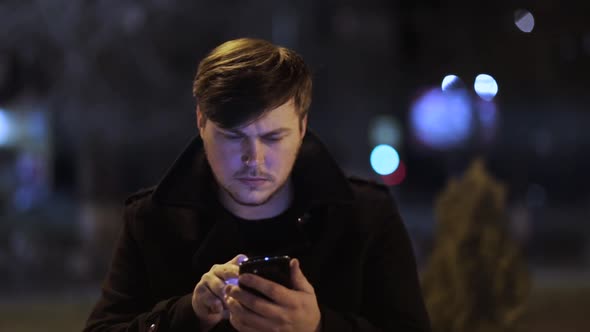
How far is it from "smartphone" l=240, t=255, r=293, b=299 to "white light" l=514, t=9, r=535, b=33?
8441mm

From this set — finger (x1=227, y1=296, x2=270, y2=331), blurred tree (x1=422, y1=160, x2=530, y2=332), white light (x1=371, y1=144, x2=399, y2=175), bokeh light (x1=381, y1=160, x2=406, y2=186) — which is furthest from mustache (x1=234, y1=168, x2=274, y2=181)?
bokeh light (x1=381, y1=160, x2=406, y2=186)

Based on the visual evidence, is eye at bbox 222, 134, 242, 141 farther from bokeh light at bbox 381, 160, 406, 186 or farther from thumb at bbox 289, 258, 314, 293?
bokeh light at bbox 381, 160, 406, 186

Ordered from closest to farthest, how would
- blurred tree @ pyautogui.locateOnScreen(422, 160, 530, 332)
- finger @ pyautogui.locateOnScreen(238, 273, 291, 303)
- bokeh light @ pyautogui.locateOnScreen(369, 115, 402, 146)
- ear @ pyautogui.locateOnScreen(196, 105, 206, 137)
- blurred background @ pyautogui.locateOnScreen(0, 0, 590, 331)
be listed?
1. finger @ pyautogui.locateOnScreen(238, 273, 291, 303)
2. ear @ pyautogui.locateOnScreen(196, 105, 206, 137)
3. blurred tree @ pyautogui.locateOnScreen(422, 160, 530, 332)
4. blurred background @ pyautogui.locateOnScreen(0, 0, 590, 331)
5. bokeh light @ pyautogui.locateOnScreen(369, 115, 402, 146)

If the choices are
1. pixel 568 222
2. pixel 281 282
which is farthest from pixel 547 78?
pixel 281 282

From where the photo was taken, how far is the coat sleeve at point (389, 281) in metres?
1.99

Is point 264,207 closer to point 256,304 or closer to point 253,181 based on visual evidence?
A: point 253,181

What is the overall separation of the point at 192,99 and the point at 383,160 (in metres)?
10.7

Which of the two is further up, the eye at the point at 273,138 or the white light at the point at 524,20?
the eye at the point at 273,138

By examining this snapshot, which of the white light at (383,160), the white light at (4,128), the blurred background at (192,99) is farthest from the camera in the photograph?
the white light at (4,128)

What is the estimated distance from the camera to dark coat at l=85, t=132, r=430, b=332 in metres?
2.03

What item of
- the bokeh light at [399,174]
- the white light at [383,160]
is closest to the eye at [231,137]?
the white light at [383,160]

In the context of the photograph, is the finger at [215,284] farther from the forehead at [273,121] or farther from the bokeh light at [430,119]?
the bokeh light at [430,119]

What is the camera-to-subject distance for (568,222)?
19.5 meters

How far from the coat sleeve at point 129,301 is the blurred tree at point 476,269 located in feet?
8.27
